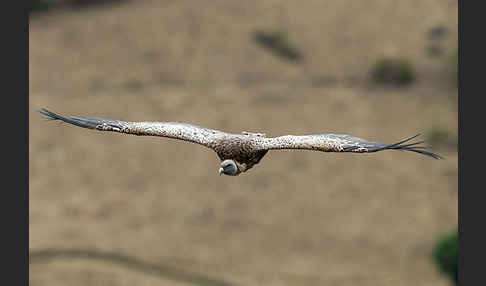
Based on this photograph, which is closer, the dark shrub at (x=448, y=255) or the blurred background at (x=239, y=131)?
the dark shrub at (x=448, y=255)

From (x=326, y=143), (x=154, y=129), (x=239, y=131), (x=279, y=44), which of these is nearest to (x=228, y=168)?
(x=154, y=129)

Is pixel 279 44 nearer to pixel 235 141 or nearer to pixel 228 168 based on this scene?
pixel 235 141

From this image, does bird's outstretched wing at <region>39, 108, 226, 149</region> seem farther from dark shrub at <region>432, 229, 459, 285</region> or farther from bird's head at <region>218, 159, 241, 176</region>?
dark shrub at <region>432, 229, 459, 285</region>

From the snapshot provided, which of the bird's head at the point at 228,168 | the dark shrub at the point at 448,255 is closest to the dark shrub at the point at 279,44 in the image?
the dark shrub at the point at 448,255

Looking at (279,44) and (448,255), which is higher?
(279,44)

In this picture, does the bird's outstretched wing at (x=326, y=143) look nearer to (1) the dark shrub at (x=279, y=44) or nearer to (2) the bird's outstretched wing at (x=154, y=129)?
(2) the bird's outstretched wing at (x=154, y=129)

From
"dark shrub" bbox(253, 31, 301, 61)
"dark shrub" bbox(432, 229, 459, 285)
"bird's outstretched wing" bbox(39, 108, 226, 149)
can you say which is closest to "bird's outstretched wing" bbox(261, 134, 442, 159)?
"bird's outstretched wing" bbox(39, 108, 226, 149)

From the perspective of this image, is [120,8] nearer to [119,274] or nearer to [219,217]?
[219,217]

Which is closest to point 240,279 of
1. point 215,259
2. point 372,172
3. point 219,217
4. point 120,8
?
point 215,259
